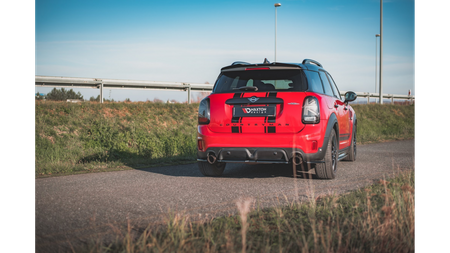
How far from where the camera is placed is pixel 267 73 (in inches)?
251

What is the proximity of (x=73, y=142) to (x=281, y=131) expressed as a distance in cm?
741

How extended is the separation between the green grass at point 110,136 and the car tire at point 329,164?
366 centimetres

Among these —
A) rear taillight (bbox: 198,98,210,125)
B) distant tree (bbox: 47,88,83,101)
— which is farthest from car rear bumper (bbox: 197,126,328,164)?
distant tree (bbox: 47,88,83,101)

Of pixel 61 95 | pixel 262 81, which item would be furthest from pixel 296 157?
pixel 61 95

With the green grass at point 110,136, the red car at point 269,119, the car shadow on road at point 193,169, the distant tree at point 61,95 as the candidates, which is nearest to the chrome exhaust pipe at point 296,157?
the red car at point 269,119

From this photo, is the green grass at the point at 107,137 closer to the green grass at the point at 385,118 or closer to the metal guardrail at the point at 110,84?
the metal guardrail at the point at 110,84

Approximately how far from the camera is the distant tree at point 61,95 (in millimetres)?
16359

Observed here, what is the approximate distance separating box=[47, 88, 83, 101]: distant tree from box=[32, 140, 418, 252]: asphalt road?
9969 millimetres

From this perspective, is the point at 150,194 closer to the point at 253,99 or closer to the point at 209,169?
the point at 209,169

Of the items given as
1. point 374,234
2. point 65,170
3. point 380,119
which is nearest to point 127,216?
point 374,234

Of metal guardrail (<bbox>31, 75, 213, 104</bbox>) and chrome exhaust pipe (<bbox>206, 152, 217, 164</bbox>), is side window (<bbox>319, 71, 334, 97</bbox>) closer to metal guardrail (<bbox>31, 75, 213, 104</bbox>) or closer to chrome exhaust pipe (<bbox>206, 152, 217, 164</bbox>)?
chrome exhaust pipe (<bbox>206, 152, 217, 164</bbox>)

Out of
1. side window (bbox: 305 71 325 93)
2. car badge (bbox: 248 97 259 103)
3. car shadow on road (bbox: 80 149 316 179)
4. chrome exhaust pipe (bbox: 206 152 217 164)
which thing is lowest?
car shadow on road (bbox: 80 149 316 179)

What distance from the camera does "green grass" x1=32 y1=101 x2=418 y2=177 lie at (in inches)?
342
